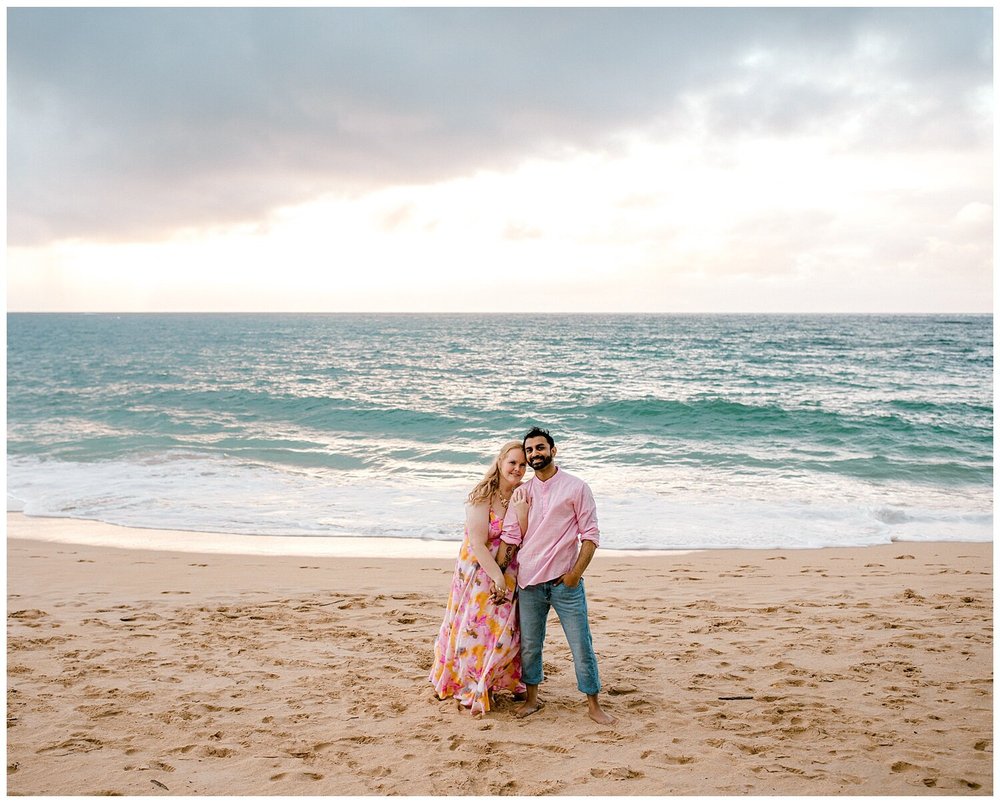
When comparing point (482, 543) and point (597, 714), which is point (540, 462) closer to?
point (482, 543)

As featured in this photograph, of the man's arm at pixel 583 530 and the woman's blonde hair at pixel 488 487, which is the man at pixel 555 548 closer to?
the man's arm at pixel 583 530

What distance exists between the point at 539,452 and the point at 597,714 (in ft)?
5.67

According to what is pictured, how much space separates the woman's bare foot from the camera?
4.60 metres

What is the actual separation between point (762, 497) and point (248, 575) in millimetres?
9339

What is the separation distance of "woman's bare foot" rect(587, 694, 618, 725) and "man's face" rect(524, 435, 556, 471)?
154 cm

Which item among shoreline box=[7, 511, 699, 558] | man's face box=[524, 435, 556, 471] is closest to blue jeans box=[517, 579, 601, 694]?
man's face box=[524, 435, 556, 471]

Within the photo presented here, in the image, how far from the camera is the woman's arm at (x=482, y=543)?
4.70m

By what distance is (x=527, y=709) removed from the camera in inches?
187

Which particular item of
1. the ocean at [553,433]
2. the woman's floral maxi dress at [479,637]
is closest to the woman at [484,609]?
the woman's floral maxi dress at [479,637]

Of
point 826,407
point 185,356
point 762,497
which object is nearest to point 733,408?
point 826,407

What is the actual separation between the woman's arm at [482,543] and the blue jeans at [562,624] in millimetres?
177

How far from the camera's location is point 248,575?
865 centimetres

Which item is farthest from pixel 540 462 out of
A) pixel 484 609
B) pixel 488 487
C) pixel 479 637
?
pixel 479 637

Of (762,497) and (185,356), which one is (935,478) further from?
(185,356)
